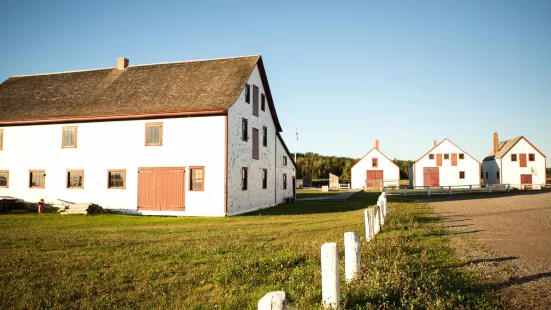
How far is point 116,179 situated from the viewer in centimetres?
2173

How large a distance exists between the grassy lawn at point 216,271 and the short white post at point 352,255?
0.62ft

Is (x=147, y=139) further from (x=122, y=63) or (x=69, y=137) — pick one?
(x=122, y=63)

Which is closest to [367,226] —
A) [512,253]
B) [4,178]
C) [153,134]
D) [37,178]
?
[512,253]

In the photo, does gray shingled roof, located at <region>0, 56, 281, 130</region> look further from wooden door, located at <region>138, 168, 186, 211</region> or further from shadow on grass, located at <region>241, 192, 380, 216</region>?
shadow on grass, located at <region>241, 192, 380, 216</region>

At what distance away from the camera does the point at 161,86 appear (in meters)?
23.5

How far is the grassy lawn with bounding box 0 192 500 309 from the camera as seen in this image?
18.3 ft

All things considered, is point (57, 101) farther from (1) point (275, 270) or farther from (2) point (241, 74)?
(1) point (275, 270)

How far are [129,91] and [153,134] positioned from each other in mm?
4489

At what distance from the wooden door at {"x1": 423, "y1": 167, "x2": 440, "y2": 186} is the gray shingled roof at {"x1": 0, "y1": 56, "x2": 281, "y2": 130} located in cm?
3693

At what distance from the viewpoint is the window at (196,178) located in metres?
20.2

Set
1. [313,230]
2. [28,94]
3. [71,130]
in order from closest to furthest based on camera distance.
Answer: [313,230] < [71,130] < [28,94]

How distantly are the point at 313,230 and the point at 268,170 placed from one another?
13.4m

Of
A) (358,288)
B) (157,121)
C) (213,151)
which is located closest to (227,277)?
(358,288)

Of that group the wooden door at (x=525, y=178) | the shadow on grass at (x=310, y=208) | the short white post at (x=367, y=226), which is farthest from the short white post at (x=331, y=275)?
the wooden door at (x=525, y=178)
